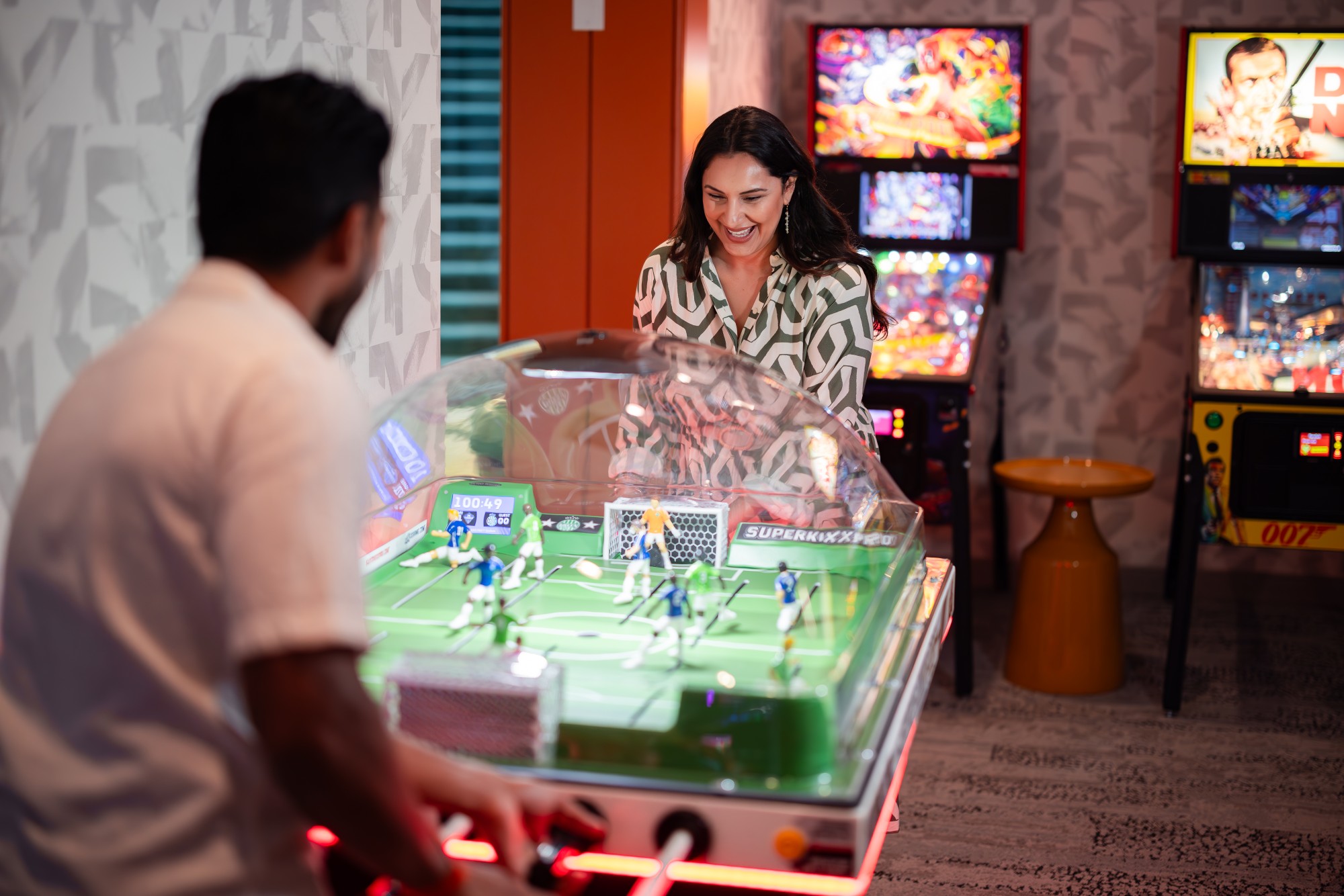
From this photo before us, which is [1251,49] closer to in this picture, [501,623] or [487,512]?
[487,512]

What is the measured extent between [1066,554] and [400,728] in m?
3.25

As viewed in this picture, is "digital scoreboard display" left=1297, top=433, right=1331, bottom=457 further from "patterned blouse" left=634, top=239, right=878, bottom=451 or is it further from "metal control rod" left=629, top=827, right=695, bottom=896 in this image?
"metal control rod" left=629, top=827, right=695, bottom=896

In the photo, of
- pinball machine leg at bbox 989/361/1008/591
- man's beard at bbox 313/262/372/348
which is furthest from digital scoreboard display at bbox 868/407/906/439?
man's beard at bbox 313/262/372/348

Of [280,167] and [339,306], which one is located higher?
[280,167]

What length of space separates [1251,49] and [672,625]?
148 inches

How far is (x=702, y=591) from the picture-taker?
1962 millimetres

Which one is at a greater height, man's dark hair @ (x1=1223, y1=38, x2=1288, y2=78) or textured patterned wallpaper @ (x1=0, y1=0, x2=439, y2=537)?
man's dark hair @ (x1=1223, y1=38, x2=1288, y2=78)

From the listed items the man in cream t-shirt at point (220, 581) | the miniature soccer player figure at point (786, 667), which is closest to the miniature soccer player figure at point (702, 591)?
→ the miniature soccer player figure at point (786, 667)

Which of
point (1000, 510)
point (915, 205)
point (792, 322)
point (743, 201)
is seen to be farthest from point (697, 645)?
point (1000, 510)

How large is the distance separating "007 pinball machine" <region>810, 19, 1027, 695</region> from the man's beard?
143 inches

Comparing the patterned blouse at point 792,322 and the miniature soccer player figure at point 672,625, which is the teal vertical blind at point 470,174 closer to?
the patterned blouse at point 792,322

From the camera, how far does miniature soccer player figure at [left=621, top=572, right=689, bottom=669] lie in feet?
5.48

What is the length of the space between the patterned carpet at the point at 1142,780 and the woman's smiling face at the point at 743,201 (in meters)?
1.56

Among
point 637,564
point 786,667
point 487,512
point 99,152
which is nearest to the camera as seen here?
point 786,667
